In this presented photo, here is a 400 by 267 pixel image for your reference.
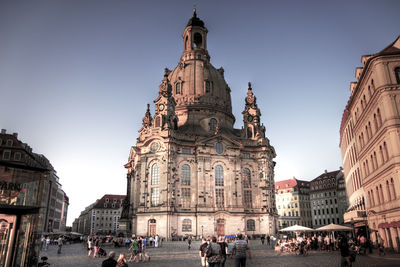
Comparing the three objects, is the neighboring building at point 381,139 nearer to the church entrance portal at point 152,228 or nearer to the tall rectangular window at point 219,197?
the tall rectangular window at point 219,197

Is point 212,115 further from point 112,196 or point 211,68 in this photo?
point 112,196

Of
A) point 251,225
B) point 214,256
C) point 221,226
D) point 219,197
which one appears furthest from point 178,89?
point 214,256

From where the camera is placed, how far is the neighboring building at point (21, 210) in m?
8.45

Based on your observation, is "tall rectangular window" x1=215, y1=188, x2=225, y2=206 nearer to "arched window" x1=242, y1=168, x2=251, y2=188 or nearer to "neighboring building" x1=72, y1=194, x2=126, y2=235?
"arched window" x1=242, y1=168, x2=251, y2=188

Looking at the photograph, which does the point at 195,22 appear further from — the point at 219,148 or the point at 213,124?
the point at 219,148

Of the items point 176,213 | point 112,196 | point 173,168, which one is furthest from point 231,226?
point 112,196

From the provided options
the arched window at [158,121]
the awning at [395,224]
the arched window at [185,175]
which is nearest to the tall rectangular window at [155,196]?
the arched window at [185,175]

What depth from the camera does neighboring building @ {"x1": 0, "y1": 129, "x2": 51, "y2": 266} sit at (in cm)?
845

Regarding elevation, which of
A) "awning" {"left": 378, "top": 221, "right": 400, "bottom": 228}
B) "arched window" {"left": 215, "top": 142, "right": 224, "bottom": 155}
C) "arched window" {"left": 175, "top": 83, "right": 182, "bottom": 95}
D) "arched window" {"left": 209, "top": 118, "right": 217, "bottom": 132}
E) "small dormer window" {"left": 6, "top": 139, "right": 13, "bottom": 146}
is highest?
"arched window" {"left": 175, "top": 83, "right": 182, "bottom": 95}

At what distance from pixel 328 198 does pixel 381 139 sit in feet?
226

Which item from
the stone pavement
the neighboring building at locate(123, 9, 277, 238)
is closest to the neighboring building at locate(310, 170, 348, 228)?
the neighboring building at locate(123, 9, 277, 238)

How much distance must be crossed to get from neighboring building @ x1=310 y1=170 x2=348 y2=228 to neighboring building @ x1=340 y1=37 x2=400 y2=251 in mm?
55339

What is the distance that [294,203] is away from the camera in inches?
3942

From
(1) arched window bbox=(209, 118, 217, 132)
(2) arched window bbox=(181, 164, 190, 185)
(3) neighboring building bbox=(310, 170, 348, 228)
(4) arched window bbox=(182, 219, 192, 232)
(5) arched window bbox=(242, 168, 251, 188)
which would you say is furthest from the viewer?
(3) neighboring building bbox=(310, 170, 348, 228)
